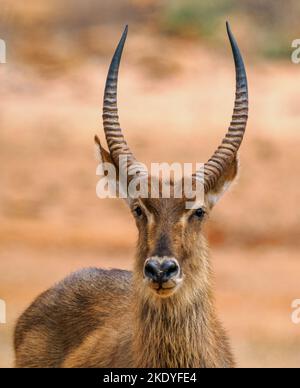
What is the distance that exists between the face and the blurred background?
21.5 feet

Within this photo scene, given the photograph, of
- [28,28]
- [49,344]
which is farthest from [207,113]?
[49,344]

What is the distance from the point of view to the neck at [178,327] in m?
9.12

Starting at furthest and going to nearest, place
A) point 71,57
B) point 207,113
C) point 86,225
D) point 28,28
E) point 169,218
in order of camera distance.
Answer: point 28,28, point 71,57, point 207,113, point 86,225, point 169,218

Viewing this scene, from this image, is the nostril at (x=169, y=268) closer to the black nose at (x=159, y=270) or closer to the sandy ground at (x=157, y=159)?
the black nose at (x=159, y=270)

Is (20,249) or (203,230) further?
(20,249)

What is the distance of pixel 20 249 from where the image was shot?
23.3 metres

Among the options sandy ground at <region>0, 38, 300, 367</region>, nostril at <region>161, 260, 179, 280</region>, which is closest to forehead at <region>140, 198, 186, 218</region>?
nostril at <region>161, 260, 179, 280</region>

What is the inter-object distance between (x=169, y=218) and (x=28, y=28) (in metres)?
27.8

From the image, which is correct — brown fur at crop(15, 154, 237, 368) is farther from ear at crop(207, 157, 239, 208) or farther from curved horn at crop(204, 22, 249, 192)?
curved horn at crop(204, 22, 249, 192)

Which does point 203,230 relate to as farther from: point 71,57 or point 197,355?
point 71,57

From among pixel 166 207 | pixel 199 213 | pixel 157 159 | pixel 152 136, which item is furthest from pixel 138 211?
pixel 152 136

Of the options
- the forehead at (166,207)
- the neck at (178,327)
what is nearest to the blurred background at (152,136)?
the neck at (178,327)

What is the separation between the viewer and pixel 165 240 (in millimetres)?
8828

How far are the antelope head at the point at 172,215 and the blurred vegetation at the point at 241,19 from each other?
2365 centimetres
